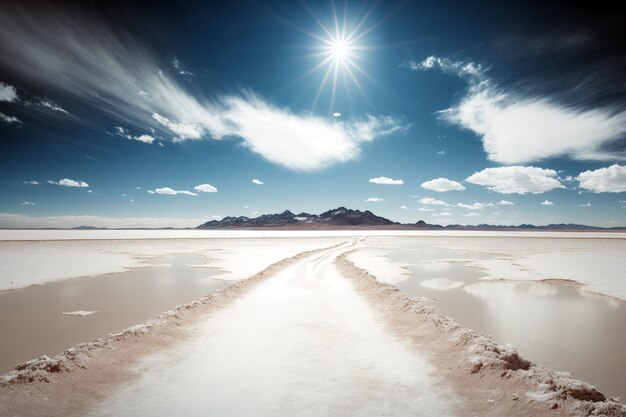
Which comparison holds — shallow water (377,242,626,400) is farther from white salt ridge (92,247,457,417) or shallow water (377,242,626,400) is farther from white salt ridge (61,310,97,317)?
white salt ridge (61,310,97,317)

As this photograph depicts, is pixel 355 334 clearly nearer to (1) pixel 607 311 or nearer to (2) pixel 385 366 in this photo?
(2) pixel 385 366

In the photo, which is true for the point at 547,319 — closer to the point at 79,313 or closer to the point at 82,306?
the point at 79,313

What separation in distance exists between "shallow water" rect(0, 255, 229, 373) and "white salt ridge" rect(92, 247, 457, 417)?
310 centimetres

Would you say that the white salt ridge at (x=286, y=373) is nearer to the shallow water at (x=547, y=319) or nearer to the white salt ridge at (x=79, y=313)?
the shallow water at (x=547, y=319)

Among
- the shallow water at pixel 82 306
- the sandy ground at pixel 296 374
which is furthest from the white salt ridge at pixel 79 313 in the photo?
the sandy ground at pixel 296 374

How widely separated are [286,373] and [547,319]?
9225 millimetres

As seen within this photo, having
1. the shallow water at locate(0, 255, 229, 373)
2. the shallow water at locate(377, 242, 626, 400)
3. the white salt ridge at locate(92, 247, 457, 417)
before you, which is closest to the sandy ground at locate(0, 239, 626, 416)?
the white salt ridge at locate(92, 247, 457, 417)

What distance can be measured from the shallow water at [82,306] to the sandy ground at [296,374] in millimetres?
2084

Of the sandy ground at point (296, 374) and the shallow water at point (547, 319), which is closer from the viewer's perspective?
the sandy ground at point (296, 374)

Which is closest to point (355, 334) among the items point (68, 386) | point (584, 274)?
point (68, 386)

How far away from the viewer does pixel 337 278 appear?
17.4 metres

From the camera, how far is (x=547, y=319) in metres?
10.8

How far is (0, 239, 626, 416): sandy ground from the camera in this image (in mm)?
4895

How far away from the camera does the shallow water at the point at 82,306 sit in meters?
8.56
